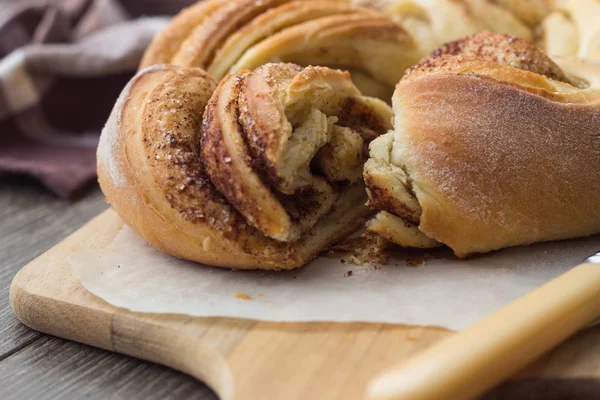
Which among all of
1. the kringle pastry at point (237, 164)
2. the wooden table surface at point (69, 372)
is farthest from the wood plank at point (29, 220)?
the kringle pastry at point (237, 164)

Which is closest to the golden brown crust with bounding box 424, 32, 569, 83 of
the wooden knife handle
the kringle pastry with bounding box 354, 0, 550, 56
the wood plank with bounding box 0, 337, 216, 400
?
the kringle pastry with bounding box 354, 0, 550, 56

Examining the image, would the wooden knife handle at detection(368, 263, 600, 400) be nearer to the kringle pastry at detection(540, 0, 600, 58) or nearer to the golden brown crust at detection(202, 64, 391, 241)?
the golden brown crust at detection(202, 64, 391, 241)

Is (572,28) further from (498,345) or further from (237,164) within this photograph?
(498,345)

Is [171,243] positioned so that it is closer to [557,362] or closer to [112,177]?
[112,177]

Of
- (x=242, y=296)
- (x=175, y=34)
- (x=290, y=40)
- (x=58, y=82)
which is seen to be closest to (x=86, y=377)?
(x=242, y=296)

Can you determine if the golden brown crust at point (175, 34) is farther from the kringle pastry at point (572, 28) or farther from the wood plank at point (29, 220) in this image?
the kringle pastry at point (572, 28)

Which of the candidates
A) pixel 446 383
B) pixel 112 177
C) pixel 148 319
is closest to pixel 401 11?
pixel 112 177
